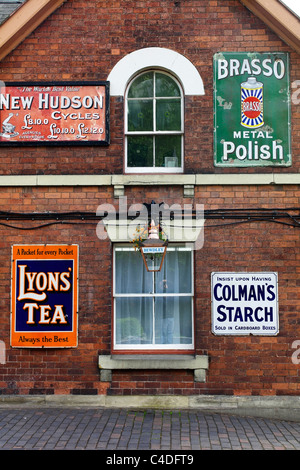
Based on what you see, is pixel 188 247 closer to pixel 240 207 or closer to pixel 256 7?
pixel 240 207

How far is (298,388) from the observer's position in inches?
324

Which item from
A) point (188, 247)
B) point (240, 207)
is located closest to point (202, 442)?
point (188, 247)

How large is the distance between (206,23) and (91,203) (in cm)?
359

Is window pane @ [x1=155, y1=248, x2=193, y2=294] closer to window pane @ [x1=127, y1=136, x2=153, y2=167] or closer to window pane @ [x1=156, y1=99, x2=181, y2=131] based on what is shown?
window pane @ [x1=127, y1=136, x2=153, y2=167]

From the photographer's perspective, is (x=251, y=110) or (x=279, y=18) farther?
(x=251, y=110)

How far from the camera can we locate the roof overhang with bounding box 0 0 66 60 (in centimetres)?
839

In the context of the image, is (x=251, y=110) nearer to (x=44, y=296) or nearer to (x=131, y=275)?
(x=131, y=275)

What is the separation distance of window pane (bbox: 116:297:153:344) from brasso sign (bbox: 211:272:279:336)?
1095mm

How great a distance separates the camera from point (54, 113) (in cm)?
877

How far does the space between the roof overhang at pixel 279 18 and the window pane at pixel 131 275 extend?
14.2 ft

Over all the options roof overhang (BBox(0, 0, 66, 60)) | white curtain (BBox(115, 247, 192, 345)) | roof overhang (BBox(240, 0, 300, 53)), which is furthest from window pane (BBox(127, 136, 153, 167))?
roof overhang (BBox(240, 0, 300, 53))

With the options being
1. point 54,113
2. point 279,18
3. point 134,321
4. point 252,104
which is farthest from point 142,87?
point 134,321

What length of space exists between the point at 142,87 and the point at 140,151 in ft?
3.67

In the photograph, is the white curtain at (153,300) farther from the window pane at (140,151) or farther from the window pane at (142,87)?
the window pane at (142,87)
